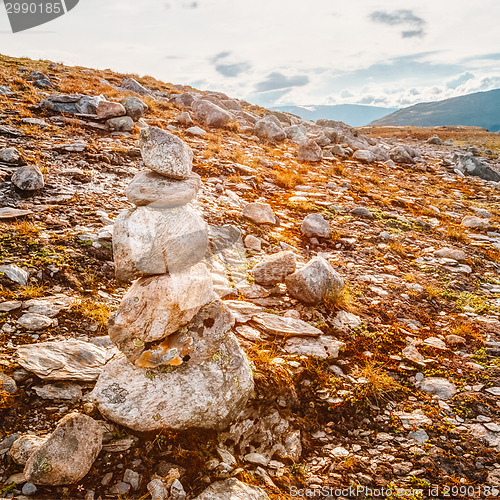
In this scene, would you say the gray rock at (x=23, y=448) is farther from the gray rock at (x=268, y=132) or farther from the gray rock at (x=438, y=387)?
the gray rock at (x=268, y=132)

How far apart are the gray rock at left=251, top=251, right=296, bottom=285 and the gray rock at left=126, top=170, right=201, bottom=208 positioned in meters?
3.05

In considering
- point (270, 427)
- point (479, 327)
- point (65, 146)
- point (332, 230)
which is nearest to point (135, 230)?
point (270, 427)

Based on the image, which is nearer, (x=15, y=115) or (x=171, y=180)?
(x=171, y=180)

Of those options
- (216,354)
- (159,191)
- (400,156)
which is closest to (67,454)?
(216,354)

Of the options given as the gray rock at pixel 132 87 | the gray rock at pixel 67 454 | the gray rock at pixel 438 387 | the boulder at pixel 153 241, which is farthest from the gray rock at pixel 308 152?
the gray rock at pixel 67 454

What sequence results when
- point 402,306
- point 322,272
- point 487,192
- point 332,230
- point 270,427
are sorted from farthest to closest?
point 487,192, point 332,230, point 402,306, point 322,272, point 270,427

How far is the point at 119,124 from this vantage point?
1447cm

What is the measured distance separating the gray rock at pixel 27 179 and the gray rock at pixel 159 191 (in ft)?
18.1

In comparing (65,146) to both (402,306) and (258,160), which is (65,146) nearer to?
(258,160)

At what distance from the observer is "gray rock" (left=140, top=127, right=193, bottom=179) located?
3.95 m

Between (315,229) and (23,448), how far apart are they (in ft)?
27.0

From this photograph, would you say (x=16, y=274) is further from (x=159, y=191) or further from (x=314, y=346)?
(x=314, y=346)

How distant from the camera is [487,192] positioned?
1916 cm

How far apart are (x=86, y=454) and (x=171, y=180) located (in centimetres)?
Result: 310
